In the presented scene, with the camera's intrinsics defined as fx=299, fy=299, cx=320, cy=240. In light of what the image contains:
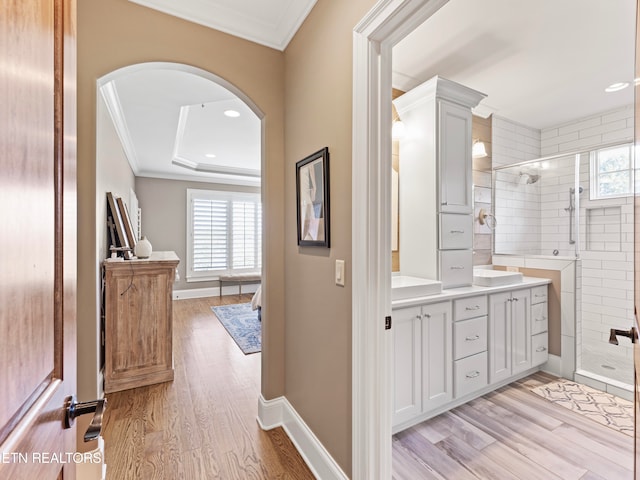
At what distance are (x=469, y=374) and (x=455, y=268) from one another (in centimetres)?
81

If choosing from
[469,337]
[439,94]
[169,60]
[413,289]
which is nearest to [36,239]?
[169,60]

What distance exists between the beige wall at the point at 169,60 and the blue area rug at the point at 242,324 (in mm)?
1700

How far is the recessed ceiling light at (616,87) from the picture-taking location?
277cm

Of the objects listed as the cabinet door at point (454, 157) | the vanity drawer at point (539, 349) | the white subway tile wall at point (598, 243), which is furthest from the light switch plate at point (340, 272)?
the white subway tile wall at point (598, 243)

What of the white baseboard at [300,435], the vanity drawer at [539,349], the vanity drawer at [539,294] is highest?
the vanity drawer at [539,294]

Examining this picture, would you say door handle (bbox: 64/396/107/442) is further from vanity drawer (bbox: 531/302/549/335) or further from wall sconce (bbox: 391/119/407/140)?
vanity drawer (bbox: 531/302/549/335)

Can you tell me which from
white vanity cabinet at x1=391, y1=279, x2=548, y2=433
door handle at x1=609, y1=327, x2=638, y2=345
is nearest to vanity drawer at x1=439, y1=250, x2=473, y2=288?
white vanity cabinet at x1=391, y1=279, x2=548, y2=433

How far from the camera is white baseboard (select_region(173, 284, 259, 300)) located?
617cm

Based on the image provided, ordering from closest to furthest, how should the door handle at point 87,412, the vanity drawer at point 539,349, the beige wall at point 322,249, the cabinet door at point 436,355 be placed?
the door handle at point 87,412
the beige wall at point 322,249
the cabinet door at point 436,355
the vanity drawer at point 539,349

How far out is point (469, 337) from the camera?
227cm

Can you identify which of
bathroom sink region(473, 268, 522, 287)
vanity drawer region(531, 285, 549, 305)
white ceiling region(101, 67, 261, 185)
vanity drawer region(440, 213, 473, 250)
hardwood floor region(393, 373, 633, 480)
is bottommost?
hardwood floor region(393, 373, 633, 480)

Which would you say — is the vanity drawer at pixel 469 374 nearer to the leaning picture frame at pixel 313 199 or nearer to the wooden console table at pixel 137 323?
the leaning picture frame at pixel 313 199

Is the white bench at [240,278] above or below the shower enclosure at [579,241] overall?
below

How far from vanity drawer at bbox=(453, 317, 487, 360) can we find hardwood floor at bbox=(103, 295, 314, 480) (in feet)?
4.32
